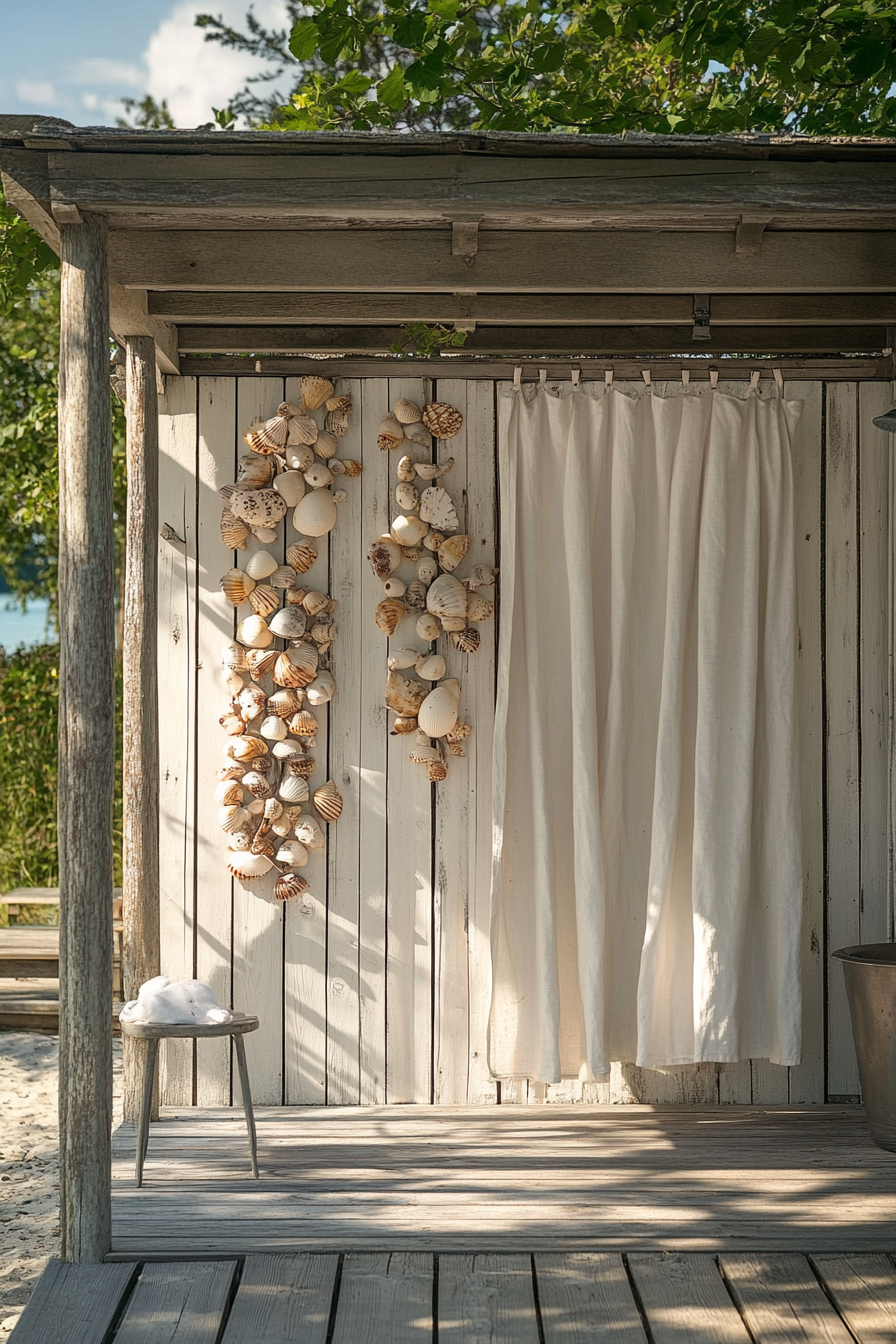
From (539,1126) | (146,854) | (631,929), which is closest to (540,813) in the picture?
(631,929)

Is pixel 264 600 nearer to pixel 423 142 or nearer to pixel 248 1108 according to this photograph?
pixel 248 1108

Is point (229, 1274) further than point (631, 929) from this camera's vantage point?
No

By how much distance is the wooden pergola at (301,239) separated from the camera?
2664 mm

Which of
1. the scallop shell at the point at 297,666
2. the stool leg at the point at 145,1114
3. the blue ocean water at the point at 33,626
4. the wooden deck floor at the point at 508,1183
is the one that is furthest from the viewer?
the blue ocean water at the point at 33,626

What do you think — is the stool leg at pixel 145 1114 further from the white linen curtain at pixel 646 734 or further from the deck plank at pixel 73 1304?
the white linen curtain at pixel 646 734

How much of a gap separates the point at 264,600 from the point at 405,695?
21.2 inches

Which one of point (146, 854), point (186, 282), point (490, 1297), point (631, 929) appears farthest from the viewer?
point (631, 929)

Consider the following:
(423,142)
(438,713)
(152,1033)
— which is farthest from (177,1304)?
(423,142)

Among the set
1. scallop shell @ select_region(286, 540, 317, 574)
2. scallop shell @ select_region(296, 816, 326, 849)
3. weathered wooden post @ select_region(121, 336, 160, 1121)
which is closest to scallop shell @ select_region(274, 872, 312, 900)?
scallop shell @ select_region(296, 816, 326, 849)

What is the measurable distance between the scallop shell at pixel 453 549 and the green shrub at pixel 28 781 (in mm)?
3556

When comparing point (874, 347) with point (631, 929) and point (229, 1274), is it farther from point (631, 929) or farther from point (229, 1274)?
point (229, 1274)

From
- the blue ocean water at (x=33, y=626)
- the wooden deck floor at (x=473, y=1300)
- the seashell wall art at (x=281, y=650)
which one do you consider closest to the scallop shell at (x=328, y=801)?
the seashell wall art at (x=281, y=650)

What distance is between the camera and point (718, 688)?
374cm

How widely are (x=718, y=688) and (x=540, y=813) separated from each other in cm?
67
